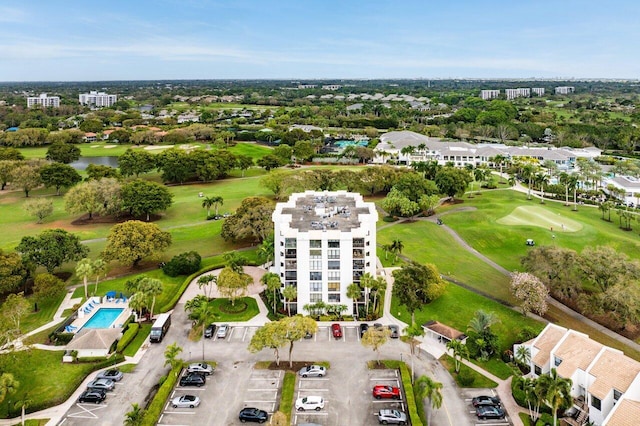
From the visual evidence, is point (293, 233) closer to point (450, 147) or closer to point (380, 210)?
point (380, 210)

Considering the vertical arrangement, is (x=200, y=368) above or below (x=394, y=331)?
below

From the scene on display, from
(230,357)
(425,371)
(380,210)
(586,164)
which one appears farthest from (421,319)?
(586,164)

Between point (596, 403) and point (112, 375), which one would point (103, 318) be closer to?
point (112, 375)

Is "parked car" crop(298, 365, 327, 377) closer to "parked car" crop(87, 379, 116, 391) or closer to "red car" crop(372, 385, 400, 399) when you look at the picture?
"red car" crop(372, 385, 400, 399)

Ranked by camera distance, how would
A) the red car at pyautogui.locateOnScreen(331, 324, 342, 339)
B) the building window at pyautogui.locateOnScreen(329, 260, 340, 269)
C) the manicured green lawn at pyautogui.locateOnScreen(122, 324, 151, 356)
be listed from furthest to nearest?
1. the building window at pyautogui.locateOnScreen(329, 260, 340, 269)
2. the red car at pyautogui.locateOnScreen(331, 324, 342, 339)
3. the manicured green lawn at pyautogui.locateOnScreen(122, 324, 151, 356)

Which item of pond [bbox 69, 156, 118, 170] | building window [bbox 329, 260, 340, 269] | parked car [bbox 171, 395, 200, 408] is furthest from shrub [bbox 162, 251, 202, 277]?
pond [bbox 69, 156, 118, 170]

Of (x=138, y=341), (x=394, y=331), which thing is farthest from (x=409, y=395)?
(x=138, y=341)

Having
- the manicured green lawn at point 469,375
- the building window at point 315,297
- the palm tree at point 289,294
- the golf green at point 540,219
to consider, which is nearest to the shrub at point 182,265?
the palm tree at point 289,294
